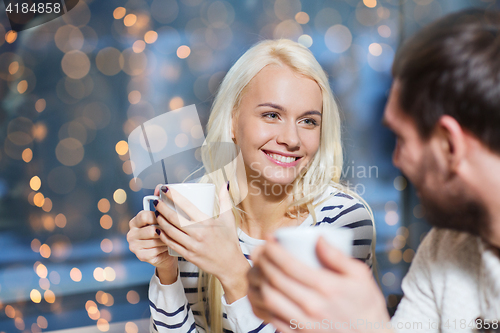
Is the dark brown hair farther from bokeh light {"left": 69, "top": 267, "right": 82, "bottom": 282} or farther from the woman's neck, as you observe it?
bokeh light {"left": 69, "top": 267, "right": 82, "bottom": 282}

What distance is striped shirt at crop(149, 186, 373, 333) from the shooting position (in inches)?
30.9

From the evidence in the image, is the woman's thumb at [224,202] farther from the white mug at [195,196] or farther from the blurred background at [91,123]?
the blurred background at [91,123]

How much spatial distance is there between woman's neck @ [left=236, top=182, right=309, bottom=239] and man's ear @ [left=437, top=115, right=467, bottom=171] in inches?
28.8

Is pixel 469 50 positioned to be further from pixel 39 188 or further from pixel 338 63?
pixel 39 188

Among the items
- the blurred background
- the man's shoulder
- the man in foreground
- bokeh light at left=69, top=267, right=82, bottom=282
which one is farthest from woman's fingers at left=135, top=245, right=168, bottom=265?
bokeh light at left=69, top=267, right=82, bottom=282

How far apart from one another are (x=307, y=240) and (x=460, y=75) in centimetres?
31

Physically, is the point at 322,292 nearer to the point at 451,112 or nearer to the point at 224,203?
the point at 451,112

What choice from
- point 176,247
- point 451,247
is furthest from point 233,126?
point 451,247

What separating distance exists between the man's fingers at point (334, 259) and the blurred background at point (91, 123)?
52.3 inches

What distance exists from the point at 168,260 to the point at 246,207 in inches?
16.0

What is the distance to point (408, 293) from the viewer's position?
2.28 feet

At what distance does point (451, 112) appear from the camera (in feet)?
1.57

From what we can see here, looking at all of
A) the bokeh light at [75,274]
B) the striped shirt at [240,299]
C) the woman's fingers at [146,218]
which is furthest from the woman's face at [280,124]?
the bokeh light at [75,274]

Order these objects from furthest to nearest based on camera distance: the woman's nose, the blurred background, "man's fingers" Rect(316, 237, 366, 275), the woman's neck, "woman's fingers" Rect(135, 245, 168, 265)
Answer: the blurred background < the woman's neck < the woman's nose < "woman's fingers" Rect(135, 245, 168, 265) < "man's fingers" Rect(316, 237, 366, 275)
